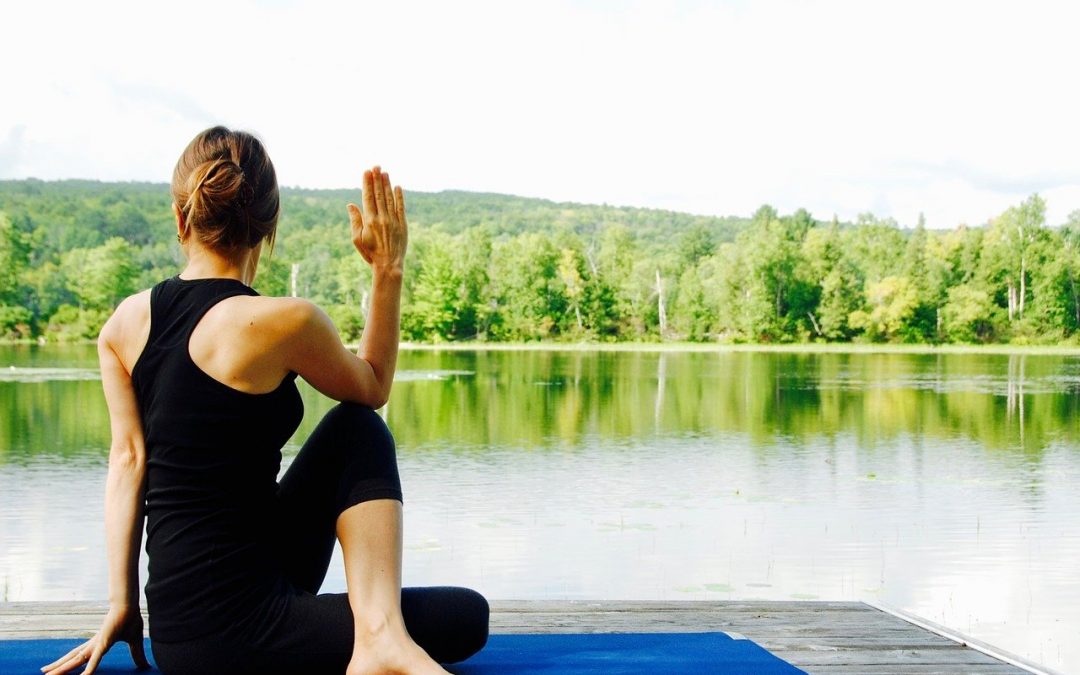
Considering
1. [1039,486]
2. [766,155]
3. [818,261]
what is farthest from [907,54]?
[1039,486]

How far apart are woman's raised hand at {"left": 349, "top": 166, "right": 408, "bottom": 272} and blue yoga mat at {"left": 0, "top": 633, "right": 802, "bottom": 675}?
27.3 inches

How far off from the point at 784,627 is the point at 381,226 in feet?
5.45

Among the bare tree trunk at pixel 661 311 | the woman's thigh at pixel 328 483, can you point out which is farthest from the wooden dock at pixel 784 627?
the bare tree trunk at pixel 661 311

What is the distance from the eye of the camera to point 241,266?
1670mm

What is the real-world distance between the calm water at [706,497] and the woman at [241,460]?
367 cm

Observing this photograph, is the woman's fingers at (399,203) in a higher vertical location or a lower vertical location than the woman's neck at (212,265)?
higher

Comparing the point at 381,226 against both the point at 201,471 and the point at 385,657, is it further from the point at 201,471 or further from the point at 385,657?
the point at 385,657

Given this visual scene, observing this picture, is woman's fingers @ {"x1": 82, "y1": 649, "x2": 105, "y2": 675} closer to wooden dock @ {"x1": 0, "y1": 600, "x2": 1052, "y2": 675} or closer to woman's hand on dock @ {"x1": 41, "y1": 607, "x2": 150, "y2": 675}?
woman's hand on dock @ {"x1": 41, "y1": 607, "x2": 150, "y2": 675}

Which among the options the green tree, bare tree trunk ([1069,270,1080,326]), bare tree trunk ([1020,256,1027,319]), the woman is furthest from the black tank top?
bare tree trunk ([1069,270,1080,326])

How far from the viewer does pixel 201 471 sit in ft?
5.22

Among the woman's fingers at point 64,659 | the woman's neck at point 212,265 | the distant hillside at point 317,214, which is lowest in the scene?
the woman's fingers at point 64,659

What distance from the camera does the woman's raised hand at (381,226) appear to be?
1790mm

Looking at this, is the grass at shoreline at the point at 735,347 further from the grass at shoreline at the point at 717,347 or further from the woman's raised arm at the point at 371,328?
the woman's raised arm at the point at 371,328

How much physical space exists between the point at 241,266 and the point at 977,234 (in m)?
50.3
